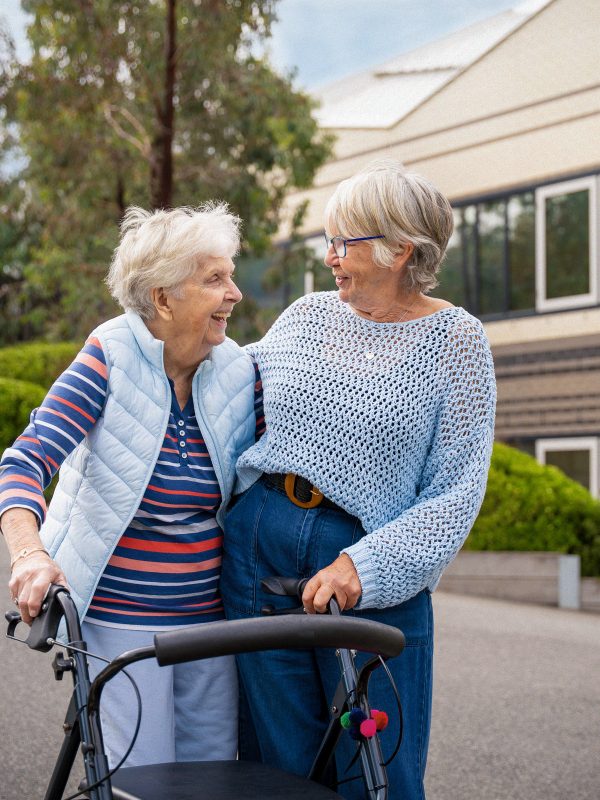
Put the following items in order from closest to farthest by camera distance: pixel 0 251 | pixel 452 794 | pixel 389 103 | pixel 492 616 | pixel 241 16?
pixel 452 794, pixel 492 616, pixel 241 16, pixel 389 103, pixel 0 251

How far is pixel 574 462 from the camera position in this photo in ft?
54.7

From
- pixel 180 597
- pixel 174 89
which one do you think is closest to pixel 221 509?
pixel 180 597

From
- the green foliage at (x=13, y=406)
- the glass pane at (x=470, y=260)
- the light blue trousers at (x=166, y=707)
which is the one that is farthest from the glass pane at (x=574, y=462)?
the light blue trousers at (x=166, y=707)

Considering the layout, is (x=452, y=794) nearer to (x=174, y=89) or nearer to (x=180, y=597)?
(x=180, y=597)

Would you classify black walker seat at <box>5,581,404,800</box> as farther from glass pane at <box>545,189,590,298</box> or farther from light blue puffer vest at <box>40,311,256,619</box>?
glass pane at <box>545,189,590,298</box>

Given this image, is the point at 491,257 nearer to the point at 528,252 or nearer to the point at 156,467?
the point at 528,252

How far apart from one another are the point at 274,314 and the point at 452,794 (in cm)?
1073

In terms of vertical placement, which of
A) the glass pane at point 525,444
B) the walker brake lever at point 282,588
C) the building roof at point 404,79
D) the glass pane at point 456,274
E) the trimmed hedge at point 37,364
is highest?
the building roof at point 404,79

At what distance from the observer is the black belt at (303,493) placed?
2.82 m

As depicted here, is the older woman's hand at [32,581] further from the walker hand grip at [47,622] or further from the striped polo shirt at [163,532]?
the striped polo shirt at [163,532]

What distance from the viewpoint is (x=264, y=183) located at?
16.0 meters

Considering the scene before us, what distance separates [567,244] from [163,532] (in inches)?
584

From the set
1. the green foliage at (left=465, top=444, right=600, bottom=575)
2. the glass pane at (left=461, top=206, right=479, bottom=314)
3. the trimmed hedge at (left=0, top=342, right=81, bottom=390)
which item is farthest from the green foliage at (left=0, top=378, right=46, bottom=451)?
the glass pane at (left=461, top=206, right=479, bottom=314)

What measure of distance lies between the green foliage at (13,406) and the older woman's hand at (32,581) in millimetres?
11377
